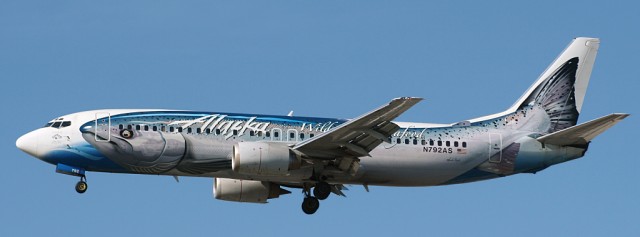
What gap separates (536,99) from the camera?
170 feet

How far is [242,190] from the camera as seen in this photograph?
1994 inches

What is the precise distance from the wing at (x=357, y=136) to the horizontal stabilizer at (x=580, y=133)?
21.0 ft

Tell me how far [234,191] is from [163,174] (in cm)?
499

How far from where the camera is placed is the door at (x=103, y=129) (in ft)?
150

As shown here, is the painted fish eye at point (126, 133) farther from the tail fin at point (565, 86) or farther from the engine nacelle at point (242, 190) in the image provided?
the tail fin at point (565, 86)

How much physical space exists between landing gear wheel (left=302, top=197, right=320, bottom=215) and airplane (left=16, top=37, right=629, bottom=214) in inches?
1.4

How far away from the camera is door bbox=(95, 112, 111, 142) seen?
150 ft

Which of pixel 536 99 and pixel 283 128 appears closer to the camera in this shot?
pixel 283 128

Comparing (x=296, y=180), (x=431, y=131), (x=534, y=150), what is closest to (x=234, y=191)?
(x=296, y=180)

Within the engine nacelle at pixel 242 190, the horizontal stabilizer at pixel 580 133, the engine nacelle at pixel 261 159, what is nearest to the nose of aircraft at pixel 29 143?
the engine nacelle at pixel 261 159

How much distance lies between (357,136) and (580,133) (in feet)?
28.2

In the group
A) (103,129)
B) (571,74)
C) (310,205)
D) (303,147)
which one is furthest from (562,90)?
(103,129)

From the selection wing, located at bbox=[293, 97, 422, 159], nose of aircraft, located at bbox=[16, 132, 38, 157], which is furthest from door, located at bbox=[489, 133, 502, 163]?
nose of aircraft, located at bbox=[16, 132, 38, 157]

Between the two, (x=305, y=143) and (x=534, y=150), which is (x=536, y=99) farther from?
(x=305, y=143)
